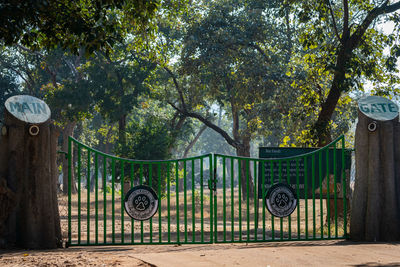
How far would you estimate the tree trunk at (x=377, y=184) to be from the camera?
10055 mm

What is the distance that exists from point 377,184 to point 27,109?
6125 mm

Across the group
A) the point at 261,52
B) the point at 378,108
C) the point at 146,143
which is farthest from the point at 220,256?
the point at 261,52

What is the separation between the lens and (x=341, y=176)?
10.7 m

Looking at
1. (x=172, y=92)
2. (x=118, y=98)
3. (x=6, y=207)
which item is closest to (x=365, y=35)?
(x=6, y=207)

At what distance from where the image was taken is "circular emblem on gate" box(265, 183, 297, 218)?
10078 millimetres

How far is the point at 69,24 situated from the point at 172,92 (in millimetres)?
28151

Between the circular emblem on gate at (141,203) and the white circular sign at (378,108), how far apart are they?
162 inches

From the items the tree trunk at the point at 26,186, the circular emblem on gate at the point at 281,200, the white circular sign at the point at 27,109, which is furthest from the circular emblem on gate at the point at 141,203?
the circular emblem on gate at the point at 281,200

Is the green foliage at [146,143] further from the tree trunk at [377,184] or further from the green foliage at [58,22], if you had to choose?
the tree trunk at [377,184]

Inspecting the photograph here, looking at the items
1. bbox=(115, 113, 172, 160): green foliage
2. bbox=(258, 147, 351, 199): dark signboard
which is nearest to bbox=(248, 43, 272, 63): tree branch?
bbox=(115, 113, 172, 160): green foliage

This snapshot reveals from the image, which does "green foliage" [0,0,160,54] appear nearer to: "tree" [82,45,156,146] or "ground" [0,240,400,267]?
"ground" [0,240,400,267]

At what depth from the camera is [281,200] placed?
33.3ft

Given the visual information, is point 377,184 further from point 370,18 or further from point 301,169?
point 370,18

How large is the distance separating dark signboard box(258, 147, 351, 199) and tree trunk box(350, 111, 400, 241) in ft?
1.74
